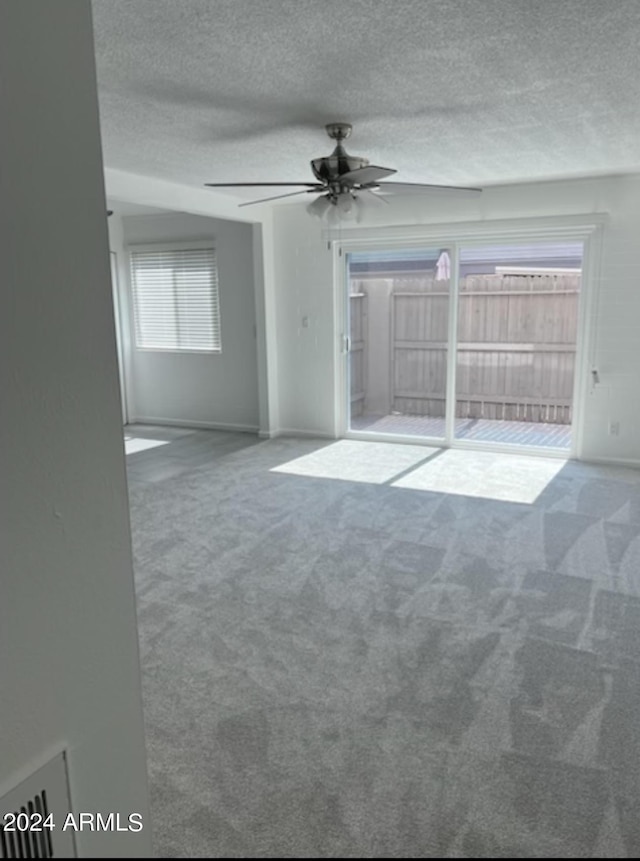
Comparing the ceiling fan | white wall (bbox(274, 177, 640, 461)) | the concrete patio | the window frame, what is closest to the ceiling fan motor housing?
the ceiling fan

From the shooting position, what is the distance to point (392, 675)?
249 centimetres

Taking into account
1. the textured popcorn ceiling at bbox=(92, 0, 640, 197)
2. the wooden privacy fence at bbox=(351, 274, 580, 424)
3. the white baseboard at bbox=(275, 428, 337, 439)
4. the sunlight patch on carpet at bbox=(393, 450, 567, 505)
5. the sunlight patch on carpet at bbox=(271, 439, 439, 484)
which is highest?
the textured popcorn ceiling at bbox=(92, 0, 640, 197)

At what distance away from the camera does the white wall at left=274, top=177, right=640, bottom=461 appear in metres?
5.23

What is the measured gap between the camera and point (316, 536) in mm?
3961

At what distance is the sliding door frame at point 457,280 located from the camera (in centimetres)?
540

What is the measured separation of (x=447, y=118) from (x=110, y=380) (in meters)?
2.87

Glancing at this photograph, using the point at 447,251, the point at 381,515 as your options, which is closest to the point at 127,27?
the point at 381,515

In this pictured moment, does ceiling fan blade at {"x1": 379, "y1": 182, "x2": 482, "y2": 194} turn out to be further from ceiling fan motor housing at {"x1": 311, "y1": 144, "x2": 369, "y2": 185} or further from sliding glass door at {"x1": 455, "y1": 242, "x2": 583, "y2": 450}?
sliding glass door at {"x1": 455, "y1": 242, "x2": 583, "y2": 450}

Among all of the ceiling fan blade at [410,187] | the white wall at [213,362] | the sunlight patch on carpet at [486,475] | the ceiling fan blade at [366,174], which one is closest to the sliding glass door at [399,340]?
the sunlight patch on carpet at [486,475]

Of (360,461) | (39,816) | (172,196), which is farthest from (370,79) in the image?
(360,461)

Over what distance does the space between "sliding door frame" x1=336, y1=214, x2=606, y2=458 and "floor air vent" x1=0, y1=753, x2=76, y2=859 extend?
17.7 feet

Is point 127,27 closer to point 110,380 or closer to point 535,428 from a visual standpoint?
point 110,380

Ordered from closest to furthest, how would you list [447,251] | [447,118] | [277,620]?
[277,620] → [447,118] → [447,251]

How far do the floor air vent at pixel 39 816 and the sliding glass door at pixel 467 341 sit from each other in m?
5.46
